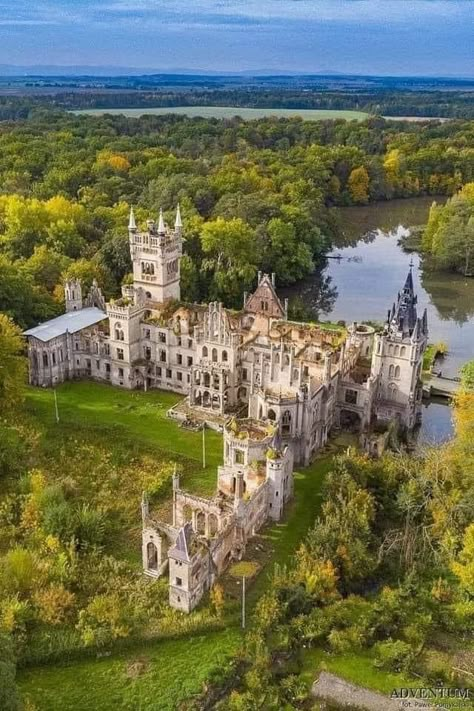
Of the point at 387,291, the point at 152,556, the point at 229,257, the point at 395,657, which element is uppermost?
the point at 229,257

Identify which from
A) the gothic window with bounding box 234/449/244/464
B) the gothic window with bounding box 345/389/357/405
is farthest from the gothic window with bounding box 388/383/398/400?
the gothic window with bounding box 234/449/244/464

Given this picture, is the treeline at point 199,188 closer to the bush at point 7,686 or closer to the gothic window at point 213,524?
the gothic window at point 213,524

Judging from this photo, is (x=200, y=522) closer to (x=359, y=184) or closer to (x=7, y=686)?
(x=7, y=686)

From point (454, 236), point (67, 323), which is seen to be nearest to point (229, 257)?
point (67, 323)

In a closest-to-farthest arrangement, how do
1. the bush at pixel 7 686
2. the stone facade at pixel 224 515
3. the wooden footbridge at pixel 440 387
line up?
the bush at pixel 7 686, the stone facade at pixel 224 515, the wooden footbridge at pixel 440 387

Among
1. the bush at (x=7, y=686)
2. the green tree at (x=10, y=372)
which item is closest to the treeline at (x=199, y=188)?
the green tree at (x=10, y=372)

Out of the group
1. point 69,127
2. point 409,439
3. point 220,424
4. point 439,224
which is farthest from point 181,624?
point 69,127

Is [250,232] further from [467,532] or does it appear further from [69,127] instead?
[69,127]
